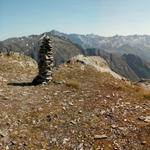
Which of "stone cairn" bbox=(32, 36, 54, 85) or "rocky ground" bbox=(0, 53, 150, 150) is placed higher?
"stone cairn" bbox=(32, 36, 54, 85)

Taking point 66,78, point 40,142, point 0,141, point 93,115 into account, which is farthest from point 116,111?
point 66,78

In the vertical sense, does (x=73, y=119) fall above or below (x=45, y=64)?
below

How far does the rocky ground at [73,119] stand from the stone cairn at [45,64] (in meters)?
2.17

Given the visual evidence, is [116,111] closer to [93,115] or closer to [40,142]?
[93,115]

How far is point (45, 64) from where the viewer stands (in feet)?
62.1

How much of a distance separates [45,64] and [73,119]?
1035 cm

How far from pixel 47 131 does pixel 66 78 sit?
11.7 m

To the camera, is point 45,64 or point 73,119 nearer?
point 73,119

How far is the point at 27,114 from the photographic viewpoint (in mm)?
11008

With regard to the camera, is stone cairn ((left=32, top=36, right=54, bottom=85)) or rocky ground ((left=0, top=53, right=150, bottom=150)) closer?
rocky ground ((left=0, top=53, right=150, bottom=150))

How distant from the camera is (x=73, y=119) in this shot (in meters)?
10.4

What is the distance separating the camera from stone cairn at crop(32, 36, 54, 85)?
1886 cm

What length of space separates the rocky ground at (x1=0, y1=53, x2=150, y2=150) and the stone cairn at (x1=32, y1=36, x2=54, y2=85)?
2170 millimetres

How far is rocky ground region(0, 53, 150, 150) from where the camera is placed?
794 cm
